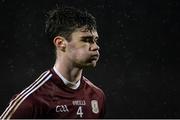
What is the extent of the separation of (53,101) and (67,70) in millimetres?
86

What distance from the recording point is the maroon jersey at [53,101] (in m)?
1.05

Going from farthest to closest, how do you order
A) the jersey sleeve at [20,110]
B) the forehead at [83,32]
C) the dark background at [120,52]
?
1. the dark background at [120,52]
2. the forehead at [83,32]
3. the jersey sleeve at [20,110]

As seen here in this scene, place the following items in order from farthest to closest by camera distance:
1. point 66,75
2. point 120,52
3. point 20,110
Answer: point 120,52 → point 66,75 → point 20,110

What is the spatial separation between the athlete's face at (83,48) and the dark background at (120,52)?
71cm

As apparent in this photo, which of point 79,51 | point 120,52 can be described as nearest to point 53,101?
point 79,51

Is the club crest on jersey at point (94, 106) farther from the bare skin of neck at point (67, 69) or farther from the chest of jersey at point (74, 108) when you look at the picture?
the bare skin of neck at point (67, 69)

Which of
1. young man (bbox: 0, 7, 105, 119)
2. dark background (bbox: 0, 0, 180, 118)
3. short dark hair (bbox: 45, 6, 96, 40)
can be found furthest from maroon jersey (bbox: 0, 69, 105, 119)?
dark background (bbox: 0, 0, 180, 118)

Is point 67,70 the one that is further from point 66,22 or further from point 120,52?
point 120,52

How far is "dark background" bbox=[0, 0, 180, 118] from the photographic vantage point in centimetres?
185

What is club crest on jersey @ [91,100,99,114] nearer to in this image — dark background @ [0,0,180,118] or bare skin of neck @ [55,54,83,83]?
bare skin of neck @ [55,54,83,83]

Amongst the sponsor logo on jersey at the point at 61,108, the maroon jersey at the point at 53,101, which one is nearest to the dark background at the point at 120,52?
the maroon jersey at the point at 53,101

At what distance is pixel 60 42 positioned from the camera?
1163 mm

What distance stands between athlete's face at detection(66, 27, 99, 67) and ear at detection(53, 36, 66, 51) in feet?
0.04

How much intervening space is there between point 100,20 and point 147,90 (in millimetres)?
351
